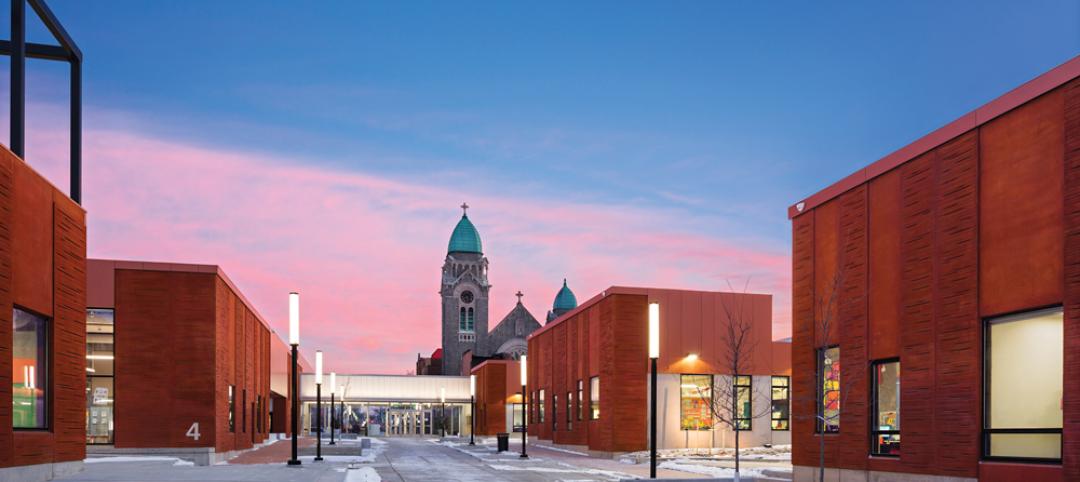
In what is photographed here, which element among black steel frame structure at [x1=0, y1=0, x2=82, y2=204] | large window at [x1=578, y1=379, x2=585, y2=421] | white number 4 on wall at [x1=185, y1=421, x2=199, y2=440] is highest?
black steel frame structure at [x1=0, y1=0, x2=82, y2=204]

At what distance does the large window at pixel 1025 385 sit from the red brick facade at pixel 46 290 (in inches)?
678

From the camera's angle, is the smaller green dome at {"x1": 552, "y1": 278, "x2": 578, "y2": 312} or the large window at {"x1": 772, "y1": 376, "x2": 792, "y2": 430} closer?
the large window at {"x1": 772, "y1": 376, "x2": 792, "y2": 430}

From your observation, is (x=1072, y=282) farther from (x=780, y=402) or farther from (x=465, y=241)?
(x=465, y=241)

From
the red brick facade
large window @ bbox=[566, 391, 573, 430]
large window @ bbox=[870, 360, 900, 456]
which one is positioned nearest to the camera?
the red brick facade

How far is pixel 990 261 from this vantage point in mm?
17406

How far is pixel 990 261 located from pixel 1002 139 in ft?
7.35

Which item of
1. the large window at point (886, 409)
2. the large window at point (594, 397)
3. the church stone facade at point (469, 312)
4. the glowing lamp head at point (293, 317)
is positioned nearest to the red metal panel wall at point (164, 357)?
the glowing lamp head at point (293, 317)

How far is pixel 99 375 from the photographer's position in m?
31.9

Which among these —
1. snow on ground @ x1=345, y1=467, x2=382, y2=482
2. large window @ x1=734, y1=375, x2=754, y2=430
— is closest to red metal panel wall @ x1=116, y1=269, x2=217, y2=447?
snow on ground @ x1=345, y1=467, x2=382, y2=482

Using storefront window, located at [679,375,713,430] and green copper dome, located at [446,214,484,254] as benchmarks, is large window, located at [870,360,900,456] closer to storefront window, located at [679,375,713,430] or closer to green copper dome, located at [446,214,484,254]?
storefront window, located at [679,375,713,430]

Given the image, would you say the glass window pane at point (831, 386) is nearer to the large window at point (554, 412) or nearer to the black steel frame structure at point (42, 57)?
the black steel frame structure at point (42, 57)

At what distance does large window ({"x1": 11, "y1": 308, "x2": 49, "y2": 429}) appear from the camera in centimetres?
1672

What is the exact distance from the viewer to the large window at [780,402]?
44.4 m

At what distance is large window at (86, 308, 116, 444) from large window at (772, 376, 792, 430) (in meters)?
28.3
